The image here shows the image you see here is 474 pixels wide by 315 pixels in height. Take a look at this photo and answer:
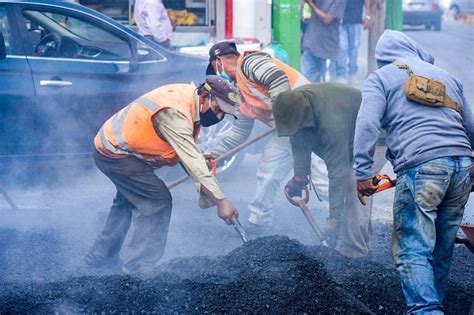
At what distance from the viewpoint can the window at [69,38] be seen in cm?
805

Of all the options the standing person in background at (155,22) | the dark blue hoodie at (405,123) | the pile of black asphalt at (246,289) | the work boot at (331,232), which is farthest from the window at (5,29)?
the dark blue hoodie at (405,123)

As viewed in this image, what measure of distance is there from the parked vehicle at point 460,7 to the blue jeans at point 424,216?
30.6 m

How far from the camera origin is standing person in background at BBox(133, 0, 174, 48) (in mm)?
11539

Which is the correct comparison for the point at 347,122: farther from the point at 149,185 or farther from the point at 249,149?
the point at 249,149

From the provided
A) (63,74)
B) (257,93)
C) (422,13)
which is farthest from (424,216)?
(422,13)

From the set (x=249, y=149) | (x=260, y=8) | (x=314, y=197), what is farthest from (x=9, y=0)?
(x=260, y=8)

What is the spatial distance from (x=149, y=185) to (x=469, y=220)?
7.03 feet

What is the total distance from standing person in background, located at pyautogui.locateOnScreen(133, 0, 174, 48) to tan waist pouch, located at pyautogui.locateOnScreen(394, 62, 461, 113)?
23.8 ft

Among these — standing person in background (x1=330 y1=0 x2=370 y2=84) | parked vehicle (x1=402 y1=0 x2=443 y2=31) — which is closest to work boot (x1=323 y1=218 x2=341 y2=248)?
standing person in background (x1=330 y1=0 x2=370 y2=84)

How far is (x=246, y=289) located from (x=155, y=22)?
7.18m

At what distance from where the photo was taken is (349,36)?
12734mm

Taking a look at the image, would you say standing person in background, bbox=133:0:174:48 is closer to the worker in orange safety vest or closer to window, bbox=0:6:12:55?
window, bbox=0:6:12:55

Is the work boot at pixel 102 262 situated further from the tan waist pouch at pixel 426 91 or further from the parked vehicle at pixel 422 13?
the parked vehicle at pixel 422 13

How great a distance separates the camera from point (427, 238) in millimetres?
4555
